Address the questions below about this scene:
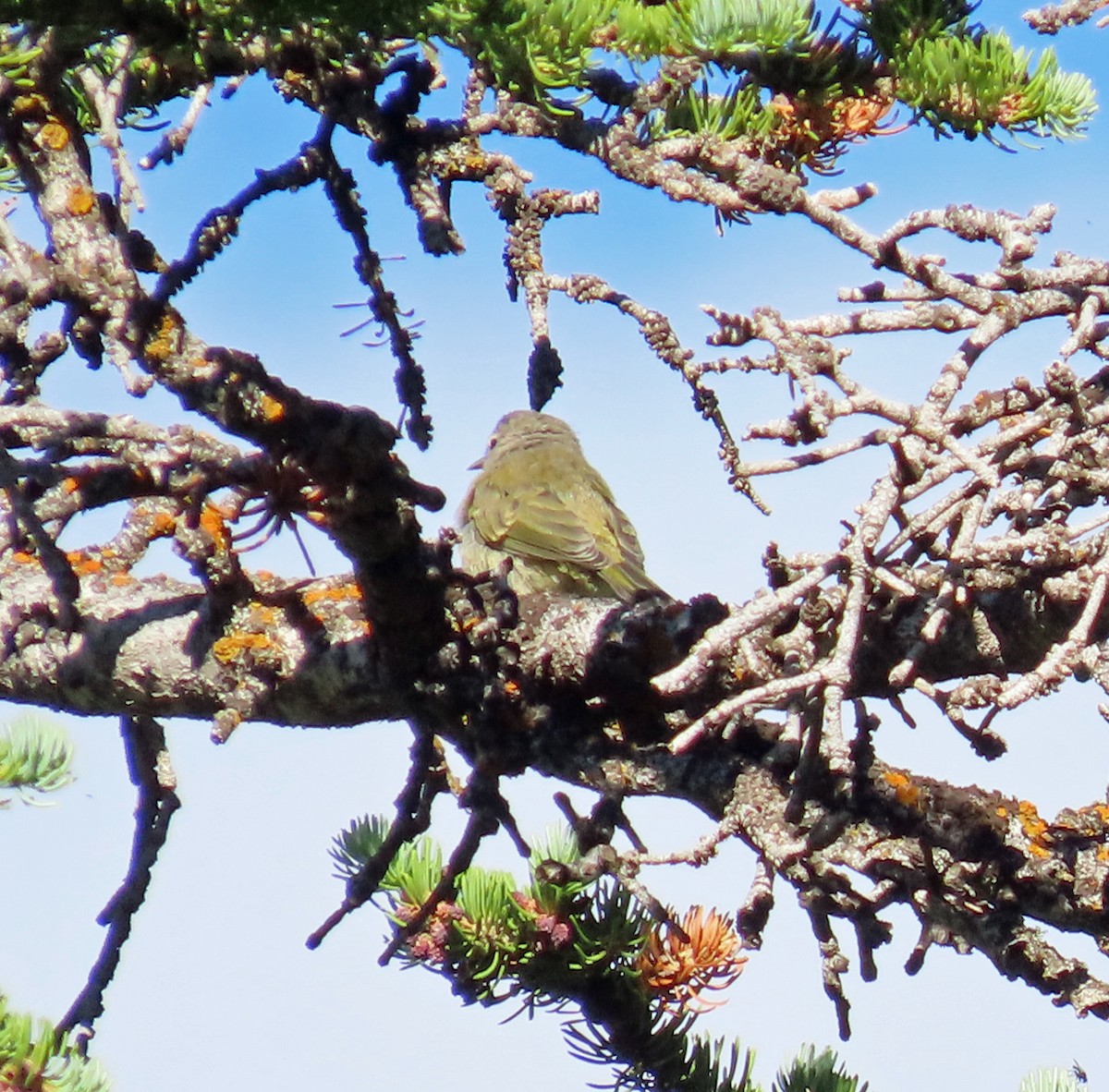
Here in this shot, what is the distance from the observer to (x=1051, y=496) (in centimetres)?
271

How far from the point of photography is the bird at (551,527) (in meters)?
6.42

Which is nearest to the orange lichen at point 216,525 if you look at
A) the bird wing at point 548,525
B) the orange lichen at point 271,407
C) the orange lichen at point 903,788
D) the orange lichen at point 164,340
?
the orange lichen at point 271,407

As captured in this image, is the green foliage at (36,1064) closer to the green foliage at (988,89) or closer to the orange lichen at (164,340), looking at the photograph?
the orange lichen at (164,340)

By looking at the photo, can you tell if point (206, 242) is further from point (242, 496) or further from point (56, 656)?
point (56, 656)

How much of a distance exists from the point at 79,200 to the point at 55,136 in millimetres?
185

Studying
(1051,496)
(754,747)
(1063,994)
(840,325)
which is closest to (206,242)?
(840,325)

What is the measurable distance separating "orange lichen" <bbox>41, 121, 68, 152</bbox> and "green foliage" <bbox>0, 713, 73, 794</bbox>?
2.20 m

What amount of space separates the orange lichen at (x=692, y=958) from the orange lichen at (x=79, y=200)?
2.03 m

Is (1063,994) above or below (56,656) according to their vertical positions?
below

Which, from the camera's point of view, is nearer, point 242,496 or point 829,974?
point 829,974

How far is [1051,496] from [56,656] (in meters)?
2.24

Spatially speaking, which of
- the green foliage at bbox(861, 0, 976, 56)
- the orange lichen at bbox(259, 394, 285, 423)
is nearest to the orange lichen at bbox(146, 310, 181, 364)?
the orange lichen at bbox(259, 394, 285, 423)

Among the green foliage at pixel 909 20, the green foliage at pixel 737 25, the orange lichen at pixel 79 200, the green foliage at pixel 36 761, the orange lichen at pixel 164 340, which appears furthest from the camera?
the green foliage at pixel 36 761

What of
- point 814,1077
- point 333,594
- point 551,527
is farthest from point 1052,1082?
point 551,527
